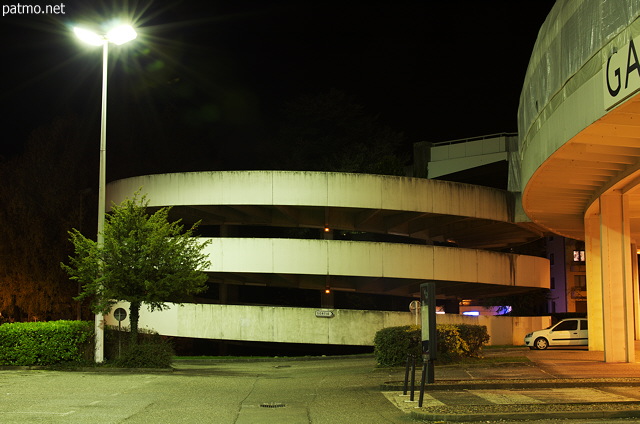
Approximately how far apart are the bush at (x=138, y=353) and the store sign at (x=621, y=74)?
1615 cm

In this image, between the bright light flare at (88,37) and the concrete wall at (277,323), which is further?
the concrete wall at (277,323)

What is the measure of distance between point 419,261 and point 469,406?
24350 millimetres

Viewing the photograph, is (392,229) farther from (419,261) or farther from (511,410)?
Result: (511,410)

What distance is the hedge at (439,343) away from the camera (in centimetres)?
2302

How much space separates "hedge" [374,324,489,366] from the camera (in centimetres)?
2302

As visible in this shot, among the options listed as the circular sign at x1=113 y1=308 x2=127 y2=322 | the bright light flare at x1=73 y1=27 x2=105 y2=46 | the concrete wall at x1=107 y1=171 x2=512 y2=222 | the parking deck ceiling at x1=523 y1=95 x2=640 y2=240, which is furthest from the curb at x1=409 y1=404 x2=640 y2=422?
the concrete wall at x1=107 y1=171 x2=512 y2=222

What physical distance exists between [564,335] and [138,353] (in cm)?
Answer: 1959

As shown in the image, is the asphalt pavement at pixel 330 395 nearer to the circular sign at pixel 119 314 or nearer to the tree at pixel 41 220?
the circular sign at pixel 119 314

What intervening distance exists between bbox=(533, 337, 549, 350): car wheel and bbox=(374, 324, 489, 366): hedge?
11439mm

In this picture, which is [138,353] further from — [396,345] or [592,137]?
[592,137]

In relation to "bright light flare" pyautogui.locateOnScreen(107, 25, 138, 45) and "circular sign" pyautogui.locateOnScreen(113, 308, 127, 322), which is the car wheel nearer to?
"circular sign" pyautogui.locateOnScreen(113, 308, 127, 322)

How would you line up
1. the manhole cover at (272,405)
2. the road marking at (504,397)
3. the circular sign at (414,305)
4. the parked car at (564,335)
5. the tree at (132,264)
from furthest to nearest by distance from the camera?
the parked car at (564,335)
the circular sign at (414,305)
the tree at (132,264)
the manhole cover at (272,405)
the road marking at (504,397)

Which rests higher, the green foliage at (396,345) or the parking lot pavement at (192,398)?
the green foliage at (396,345)

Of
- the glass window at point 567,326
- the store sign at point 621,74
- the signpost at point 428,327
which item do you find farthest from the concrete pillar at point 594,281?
the store sign at point 621,74
